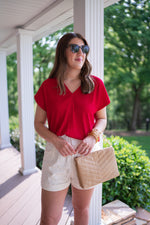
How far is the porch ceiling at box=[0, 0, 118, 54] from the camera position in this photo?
91.3 inches

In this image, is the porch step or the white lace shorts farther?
the porch step

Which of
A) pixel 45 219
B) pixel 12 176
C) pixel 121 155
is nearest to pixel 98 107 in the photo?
pixel 45 219

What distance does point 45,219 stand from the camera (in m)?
1.37

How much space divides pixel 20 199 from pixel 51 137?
188 cm

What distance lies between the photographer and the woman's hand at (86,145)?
130 cm

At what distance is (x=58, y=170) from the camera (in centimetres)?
131

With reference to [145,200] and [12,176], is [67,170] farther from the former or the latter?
[12,176]

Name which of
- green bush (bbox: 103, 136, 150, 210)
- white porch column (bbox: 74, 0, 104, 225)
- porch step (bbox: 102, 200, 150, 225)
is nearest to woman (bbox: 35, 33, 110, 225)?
white porch column (bbox: 74, 0, 104, 225)

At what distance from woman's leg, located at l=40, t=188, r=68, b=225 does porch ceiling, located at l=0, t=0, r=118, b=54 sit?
1.85 metres

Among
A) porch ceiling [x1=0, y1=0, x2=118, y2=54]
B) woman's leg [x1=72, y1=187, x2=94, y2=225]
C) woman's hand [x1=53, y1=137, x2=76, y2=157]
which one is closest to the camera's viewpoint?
woman's hand [x1=53, y1=137, x2=76, y2=157]

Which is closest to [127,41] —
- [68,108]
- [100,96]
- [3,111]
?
[3,111]

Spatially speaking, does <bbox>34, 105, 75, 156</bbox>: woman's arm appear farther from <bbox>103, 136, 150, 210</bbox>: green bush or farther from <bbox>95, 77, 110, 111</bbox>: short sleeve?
<bbox>103, 136, 150, 210</bbox>: green bush

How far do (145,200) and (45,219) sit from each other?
1.72 m

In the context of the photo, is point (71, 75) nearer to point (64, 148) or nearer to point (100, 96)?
point (100, 96)
